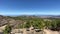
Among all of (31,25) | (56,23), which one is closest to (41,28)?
(31,25)

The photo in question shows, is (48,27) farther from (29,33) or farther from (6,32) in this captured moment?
(6,32)

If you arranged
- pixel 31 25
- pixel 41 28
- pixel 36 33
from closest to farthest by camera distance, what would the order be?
pixel 36 33, pixel 41 28, pixel 31 25

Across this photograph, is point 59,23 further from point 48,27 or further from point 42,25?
point 42,25

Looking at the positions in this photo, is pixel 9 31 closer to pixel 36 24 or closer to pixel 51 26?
pixel 36 24

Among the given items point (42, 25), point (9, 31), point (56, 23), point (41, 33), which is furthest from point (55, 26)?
point (9, 31)

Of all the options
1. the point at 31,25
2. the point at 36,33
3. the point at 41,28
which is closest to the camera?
the point at 36,33

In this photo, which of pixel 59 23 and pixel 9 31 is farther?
pixel 59 23

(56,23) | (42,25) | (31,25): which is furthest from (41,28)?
(56,23)

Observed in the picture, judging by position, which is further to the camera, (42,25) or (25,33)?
(42,25)
